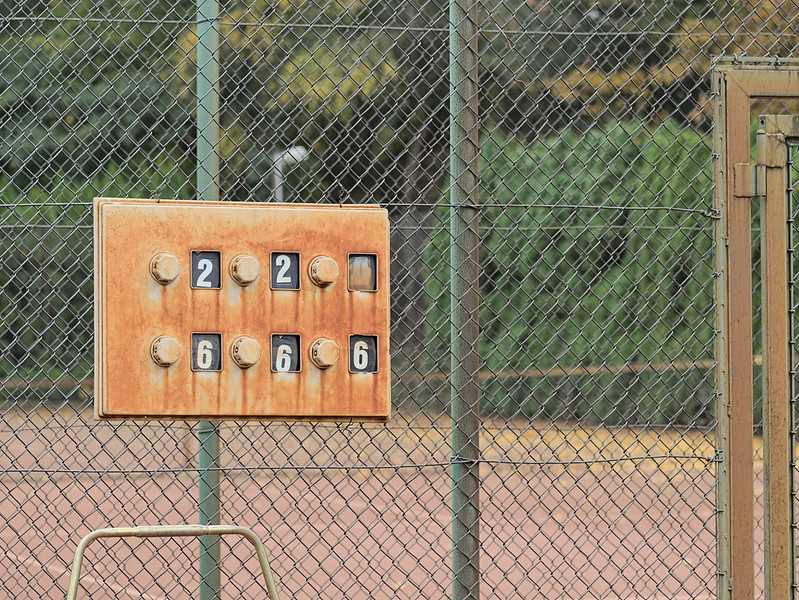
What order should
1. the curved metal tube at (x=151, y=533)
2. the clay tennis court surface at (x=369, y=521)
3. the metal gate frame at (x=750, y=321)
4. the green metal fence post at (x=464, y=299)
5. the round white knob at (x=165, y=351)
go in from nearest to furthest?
the round white knob at (x=165, y=351) < the curved metal tube at (x=151, y=533) < the metal gate frame at (x=750, y=321) < the green metal fence post at (x=464, y=299) < the clay tennis court surface at (x=369, y=521)

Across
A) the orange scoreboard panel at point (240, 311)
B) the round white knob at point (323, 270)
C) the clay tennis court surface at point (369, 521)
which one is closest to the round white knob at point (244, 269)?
the orange scoreboard panel at point (240, 311)

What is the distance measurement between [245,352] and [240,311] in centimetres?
9

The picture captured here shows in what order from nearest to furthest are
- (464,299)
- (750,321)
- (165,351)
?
1. (165,351)
2. (750,321)
3. (464,299)

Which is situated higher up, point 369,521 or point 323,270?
point 323,270

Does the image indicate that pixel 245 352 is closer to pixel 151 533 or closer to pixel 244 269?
pixel 244 269

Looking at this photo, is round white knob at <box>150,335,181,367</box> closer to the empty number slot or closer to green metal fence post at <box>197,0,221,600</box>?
the empty number slot

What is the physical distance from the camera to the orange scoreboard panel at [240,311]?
2219 mm

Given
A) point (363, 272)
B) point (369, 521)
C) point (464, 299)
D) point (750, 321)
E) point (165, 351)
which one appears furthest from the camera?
point (369, 521)

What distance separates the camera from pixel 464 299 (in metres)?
3.11

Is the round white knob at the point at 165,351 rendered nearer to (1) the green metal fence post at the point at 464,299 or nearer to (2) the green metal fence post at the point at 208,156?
(2) the green metal fence post at the point at 208,156

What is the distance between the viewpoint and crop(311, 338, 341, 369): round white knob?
2287 millimetres

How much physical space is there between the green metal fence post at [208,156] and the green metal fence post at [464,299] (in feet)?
2.45

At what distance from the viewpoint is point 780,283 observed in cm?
281

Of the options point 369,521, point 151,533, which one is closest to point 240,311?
point 151,533
